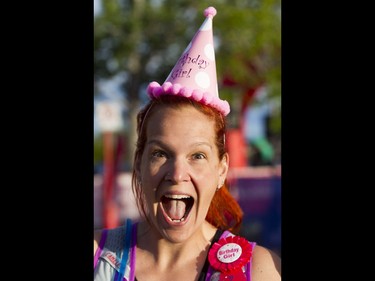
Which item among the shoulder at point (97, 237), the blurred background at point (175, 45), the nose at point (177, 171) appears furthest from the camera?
the blurred background at point (175, 45)

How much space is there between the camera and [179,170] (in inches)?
87.8

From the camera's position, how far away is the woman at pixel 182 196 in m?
2.27

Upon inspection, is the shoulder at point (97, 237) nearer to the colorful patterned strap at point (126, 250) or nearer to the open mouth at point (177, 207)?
the colorful patterned strap at point (126, 250)

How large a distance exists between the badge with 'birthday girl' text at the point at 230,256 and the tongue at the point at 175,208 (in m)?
0.19

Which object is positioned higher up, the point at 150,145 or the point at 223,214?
the point at 150,145

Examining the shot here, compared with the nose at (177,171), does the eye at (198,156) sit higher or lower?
higher

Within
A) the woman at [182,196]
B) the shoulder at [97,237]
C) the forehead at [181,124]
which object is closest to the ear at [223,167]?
the woman at [182,196]
